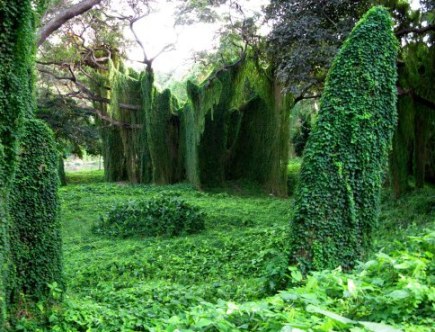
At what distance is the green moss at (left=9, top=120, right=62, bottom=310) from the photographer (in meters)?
5.79

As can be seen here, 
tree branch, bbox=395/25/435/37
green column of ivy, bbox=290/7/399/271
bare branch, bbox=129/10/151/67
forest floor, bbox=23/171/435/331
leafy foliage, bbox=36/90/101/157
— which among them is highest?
bare branch, bbox=129/10/151/67

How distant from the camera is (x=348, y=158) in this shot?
6281mm

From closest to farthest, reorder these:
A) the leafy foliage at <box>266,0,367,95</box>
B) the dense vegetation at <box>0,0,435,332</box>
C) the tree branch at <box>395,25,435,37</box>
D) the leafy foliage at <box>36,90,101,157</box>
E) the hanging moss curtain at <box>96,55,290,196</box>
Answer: the dense vegetation at <box>0,0,435,332</box>, the tree branch at <box>395,25,435,37</box>, the leafy foliage at <box>266,0,367,95</box>, the hanging moss curtain at <box>96,55,290,196</box>, the leafy foliage at <box>36,90,101,157</box>

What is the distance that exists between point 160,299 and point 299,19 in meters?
8.09

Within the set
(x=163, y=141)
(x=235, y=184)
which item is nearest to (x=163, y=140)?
(x=163, y=141)

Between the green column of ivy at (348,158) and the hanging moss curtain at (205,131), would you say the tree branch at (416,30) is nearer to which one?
the green column of ivy at (348,158)

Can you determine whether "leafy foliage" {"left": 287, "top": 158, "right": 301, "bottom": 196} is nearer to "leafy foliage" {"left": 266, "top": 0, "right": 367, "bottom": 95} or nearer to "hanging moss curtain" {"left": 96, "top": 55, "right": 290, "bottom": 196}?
"hanging moss curtain" {"left": 96, "top": 55, "right": 290, "bottom": 196}

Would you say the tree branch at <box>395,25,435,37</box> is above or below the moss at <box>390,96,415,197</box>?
above

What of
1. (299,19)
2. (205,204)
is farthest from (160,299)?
(205,204)

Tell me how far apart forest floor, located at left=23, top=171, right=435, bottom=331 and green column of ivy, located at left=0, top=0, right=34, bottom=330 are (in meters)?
1.93

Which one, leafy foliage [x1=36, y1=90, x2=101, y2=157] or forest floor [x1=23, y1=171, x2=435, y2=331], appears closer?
forest floor [x1=23, y1=171, x2=435, y2=331]

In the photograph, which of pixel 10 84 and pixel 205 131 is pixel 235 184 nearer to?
pixel 205 131

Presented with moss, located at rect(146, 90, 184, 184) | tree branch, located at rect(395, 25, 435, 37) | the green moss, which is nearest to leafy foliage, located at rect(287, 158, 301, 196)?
moss, located at rect(146, 90, 184, 184)

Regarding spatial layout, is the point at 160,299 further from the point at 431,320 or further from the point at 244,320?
the point at 431,320
